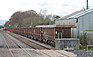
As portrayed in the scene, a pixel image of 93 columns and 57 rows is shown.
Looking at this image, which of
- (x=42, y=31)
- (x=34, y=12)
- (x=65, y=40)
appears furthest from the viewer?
(x=34, y=12)

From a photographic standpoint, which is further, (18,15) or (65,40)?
(18,15)

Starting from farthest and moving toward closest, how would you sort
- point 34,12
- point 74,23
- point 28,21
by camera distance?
1. point 34,12
2. point 28,21
3. point 74,23

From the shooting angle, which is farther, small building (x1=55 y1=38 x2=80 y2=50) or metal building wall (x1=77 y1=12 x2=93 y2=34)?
metal building wall (x1=77 y1=12 x2=93 y2=34)

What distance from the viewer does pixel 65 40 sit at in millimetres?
26844

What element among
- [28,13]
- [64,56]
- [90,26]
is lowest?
[64,56]

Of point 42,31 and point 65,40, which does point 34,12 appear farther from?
point 65,40

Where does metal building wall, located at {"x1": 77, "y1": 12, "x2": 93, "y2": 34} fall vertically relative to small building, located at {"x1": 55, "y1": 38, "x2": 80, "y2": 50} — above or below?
above

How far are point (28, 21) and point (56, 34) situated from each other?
72.5 meters

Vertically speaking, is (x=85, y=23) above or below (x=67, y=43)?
above

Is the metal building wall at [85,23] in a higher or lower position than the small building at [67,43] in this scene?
higher

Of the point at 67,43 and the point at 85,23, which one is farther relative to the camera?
the point at 85,23

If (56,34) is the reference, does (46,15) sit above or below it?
above

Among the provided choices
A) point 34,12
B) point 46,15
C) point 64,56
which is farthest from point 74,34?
point 34,12

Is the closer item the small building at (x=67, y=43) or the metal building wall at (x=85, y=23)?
the small building at (x=67, y=43)
